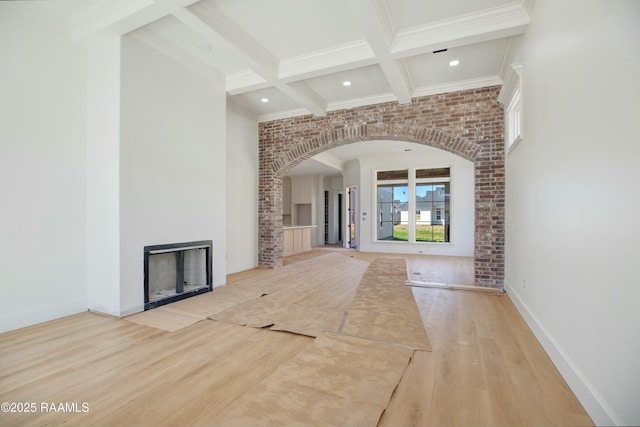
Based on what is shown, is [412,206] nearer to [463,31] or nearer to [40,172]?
[463,31]

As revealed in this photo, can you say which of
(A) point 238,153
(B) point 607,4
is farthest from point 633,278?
(A) point 238,153

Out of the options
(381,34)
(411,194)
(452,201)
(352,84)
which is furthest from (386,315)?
(411,194)

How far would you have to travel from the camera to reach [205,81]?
4.15 meters

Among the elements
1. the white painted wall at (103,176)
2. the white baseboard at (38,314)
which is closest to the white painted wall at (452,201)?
the white painted wall at (103,176)

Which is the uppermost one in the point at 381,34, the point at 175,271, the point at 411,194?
the point at 381,34

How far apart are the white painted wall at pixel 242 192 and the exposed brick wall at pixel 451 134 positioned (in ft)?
1.86

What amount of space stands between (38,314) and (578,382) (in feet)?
15.0

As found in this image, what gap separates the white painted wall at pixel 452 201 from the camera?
327 inches

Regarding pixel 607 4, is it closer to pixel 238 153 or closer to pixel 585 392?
pixel 585 392

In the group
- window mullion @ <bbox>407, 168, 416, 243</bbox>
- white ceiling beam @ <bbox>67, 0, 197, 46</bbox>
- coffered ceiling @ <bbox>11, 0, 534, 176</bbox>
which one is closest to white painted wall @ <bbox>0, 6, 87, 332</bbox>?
white ceiling beam @ <bbox>67, 0, 197, 46</bbox>

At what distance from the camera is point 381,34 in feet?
10.1

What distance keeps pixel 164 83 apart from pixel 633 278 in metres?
4.47

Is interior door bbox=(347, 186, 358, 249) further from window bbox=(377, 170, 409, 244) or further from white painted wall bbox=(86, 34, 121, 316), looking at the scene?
white painted wall bbox=(86, 34, 121, 316)

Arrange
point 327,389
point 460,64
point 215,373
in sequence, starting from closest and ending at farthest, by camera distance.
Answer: point 327,389
point 215,373
point 460,64
